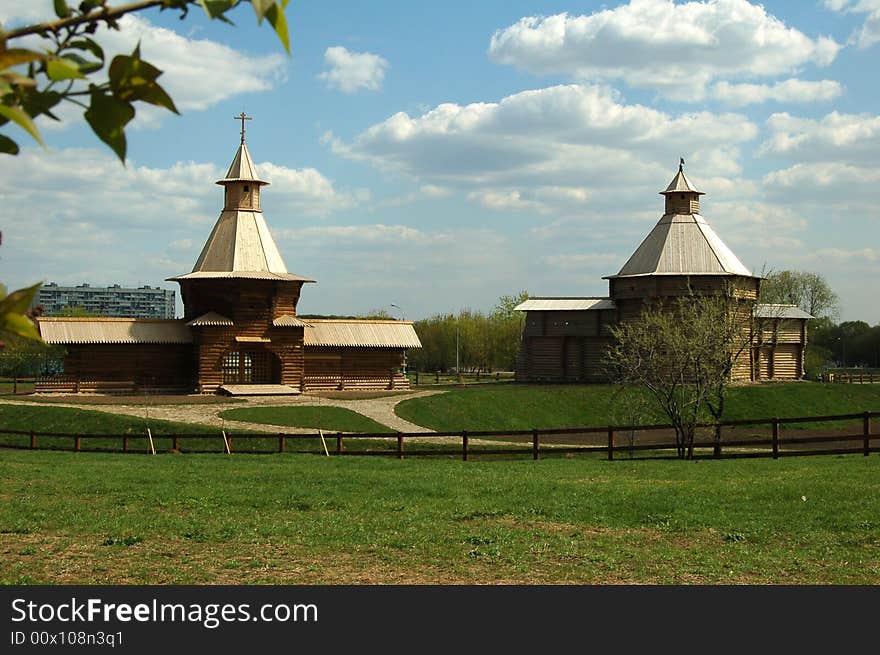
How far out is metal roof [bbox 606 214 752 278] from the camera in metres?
57.7

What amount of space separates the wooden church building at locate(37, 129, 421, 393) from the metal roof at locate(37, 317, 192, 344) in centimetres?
5

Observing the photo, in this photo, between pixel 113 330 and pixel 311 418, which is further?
pixel 113 330

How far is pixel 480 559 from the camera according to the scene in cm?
1012

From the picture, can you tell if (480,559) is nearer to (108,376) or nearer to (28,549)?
(28,549)

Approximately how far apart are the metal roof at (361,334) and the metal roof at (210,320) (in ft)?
16.1

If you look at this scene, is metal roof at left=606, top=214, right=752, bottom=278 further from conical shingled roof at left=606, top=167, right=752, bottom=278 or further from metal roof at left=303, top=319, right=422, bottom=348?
metal roof at left=303, top=319, right=422, bottom=348

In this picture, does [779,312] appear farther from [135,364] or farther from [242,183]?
[135,364]

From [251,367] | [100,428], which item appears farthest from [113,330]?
[100,428]

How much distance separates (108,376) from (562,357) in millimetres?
27766

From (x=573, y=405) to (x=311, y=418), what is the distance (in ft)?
54.0

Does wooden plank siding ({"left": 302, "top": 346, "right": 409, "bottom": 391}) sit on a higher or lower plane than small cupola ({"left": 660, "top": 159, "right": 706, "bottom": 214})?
lower

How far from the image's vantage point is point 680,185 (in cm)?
6250

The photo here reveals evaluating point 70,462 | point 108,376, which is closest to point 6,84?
point 70,462

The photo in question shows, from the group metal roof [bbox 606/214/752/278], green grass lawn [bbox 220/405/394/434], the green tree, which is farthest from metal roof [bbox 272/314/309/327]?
the green tree
